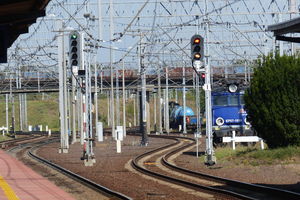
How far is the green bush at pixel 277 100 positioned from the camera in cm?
3419

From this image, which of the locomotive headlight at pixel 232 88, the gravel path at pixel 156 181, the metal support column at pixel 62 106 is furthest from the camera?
the metal support column at pixel 62 106

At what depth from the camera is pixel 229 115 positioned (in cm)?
4703

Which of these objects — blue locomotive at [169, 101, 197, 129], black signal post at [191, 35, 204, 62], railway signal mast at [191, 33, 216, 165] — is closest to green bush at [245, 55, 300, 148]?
railway signal mast at [191, 33, 216, 165]

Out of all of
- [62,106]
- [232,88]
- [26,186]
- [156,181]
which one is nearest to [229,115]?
[232,88]

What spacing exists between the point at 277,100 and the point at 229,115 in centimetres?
1262

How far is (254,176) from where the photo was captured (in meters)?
27.4

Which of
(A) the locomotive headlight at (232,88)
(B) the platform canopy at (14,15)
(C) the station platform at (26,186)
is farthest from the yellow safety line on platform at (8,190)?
(A) the locomotive headlight at (232,88)

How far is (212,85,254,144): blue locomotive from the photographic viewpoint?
46562mm

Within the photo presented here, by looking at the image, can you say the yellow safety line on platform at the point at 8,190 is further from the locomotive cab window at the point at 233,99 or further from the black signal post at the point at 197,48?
the locomotive cab window at the point at 233,99

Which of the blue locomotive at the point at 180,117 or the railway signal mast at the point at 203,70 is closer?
the railway signal mast at the point at 203,70

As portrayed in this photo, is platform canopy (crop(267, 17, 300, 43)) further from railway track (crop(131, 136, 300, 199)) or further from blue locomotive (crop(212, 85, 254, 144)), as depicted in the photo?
blue locomotive (crop(212, 85, 254, 144))

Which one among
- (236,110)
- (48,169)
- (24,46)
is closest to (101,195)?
(48,169)

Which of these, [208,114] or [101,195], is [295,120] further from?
[101,195]

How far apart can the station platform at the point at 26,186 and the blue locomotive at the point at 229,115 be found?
1501cm
